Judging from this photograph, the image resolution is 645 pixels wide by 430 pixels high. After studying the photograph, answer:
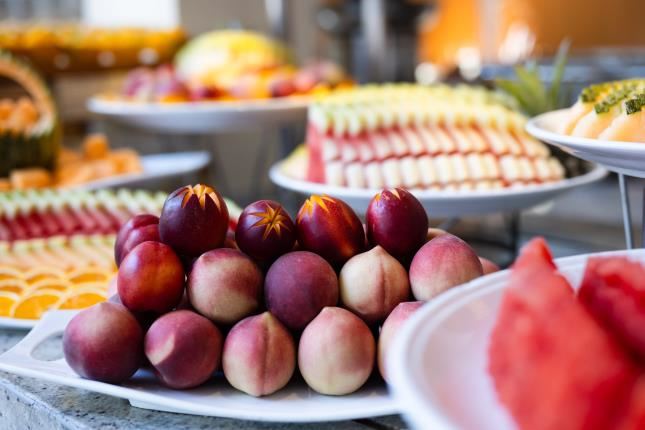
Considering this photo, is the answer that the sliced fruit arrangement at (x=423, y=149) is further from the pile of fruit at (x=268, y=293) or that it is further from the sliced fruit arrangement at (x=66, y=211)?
the pile of fruit at (x=268, y=293)

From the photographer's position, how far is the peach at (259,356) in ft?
1.69

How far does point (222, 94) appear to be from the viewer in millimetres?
1593

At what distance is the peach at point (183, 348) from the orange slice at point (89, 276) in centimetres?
30

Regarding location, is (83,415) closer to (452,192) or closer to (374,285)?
(374,285)

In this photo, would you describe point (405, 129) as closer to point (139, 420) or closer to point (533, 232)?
point (533, 232)

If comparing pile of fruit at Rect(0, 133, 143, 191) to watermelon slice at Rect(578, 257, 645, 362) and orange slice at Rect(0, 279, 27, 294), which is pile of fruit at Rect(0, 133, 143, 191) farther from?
watermelon slice at Rect(578, 257, 645, 362)

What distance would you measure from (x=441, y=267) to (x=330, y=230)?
0.09 metres

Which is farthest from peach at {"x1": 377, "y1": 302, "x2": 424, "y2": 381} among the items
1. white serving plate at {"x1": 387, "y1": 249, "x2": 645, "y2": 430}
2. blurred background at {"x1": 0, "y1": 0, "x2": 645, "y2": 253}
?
blurred background at {"x1": 0, "y1": 0, "x2": 645, "y2": 253}

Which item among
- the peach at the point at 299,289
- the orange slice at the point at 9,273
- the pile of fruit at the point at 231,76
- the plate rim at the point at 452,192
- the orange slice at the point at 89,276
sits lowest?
the orange slice at the point at 89,276

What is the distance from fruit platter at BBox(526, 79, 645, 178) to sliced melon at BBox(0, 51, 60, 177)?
3.35 ft

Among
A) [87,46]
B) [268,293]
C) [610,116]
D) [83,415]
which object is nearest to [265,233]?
[268,293]

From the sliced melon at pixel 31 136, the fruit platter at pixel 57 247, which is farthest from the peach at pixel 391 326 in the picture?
the sliced melon at pixel 31 136

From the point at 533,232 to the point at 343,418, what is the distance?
3.24 feet

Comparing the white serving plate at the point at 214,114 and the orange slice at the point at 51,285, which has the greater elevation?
the white serving plate at the point at 214,114
